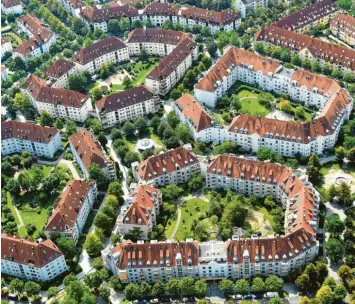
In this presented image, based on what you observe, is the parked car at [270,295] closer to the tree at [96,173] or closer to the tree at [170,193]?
the tree at [170,193]

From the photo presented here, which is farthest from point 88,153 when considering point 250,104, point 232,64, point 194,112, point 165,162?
point 232,64

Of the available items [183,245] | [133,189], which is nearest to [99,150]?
[133,189]

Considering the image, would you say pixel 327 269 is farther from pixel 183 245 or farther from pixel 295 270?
pixel 183 245

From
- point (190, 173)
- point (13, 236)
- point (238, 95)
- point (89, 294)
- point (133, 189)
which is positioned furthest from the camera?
point (238, 95)

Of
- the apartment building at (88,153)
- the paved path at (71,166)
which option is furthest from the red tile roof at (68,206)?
the paved path at (71,166)

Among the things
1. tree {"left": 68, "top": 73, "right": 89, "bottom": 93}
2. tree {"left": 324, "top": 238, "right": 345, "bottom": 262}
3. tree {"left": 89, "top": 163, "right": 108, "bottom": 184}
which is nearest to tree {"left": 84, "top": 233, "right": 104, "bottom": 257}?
tree {"left": 89, "top": 163, "right": 108, "bottom": 184}

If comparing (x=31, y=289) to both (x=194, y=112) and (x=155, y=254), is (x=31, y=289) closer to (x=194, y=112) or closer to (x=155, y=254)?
(x=155, y=254)

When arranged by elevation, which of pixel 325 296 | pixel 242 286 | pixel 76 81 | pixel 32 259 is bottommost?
pixel 242 286
